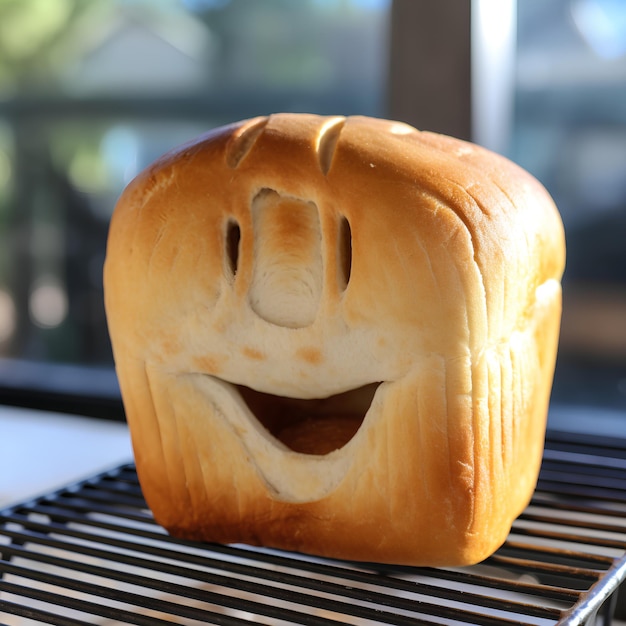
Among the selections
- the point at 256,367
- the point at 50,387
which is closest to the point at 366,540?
the point at 256,367

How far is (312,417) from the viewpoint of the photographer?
2.97ft

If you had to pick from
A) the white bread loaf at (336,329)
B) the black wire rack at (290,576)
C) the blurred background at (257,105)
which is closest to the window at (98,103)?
the blurred background at (257,105)

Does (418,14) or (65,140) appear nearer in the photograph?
(418,14)

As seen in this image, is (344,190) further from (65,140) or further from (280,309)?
(65,140)

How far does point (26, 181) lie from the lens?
7.02 feet

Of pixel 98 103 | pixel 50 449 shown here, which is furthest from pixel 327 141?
pixel 98 103

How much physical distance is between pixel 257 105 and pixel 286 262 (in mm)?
1119

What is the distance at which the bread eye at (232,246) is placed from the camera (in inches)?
30.5

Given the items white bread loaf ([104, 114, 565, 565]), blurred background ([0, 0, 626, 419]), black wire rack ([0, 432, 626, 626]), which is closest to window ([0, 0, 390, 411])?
blurred background ([0, 0, 626, 419])

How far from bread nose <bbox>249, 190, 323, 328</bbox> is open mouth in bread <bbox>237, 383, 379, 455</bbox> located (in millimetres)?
118

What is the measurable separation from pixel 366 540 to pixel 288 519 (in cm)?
8

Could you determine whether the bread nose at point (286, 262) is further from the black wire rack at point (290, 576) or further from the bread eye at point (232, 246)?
the black wire rack at point (290, 576)

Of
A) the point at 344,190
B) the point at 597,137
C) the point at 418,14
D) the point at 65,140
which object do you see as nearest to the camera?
the point at 344,190

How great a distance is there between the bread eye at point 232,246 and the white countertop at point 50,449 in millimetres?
486
